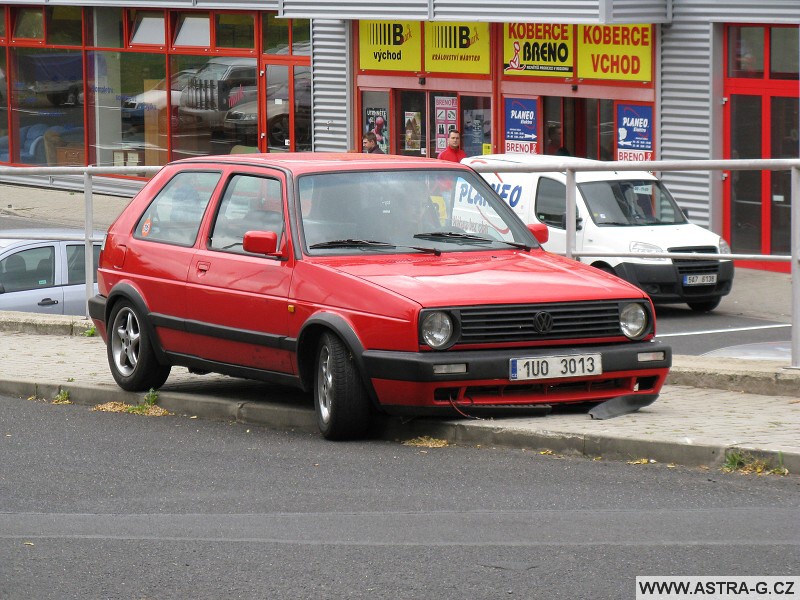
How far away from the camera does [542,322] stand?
8.67 meters

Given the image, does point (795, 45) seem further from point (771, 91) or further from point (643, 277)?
point (643, 277)

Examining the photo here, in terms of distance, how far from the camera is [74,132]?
33.3m

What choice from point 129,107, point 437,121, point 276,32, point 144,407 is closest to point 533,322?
point 144,407

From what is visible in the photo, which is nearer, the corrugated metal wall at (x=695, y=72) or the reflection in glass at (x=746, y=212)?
the reflection in glass at (x=746, y=212)

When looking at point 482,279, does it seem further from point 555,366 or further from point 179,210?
point 179,210

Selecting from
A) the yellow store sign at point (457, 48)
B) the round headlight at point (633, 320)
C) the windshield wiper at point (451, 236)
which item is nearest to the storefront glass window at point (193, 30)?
the yellow store sign at point (457, 48)

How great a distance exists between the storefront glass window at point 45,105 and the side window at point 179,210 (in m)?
22.8

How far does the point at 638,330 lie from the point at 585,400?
49 cm

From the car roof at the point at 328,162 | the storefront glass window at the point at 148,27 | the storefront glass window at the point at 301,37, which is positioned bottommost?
the car roof at the point at 328,162

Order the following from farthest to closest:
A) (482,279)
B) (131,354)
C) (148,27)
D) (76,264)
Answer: (148,27), (76,264), (131,354), (482,279)

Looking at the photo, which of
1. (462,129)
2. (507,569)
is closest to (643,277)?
(507,569)

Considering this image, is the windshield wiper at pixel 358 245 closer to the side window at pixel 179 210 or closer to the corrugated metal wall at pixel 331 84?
the side window at pixel 179 210

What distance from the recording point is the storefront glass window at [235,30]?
29.2 m

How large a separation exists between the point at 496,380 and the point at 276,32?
69.8 feet
